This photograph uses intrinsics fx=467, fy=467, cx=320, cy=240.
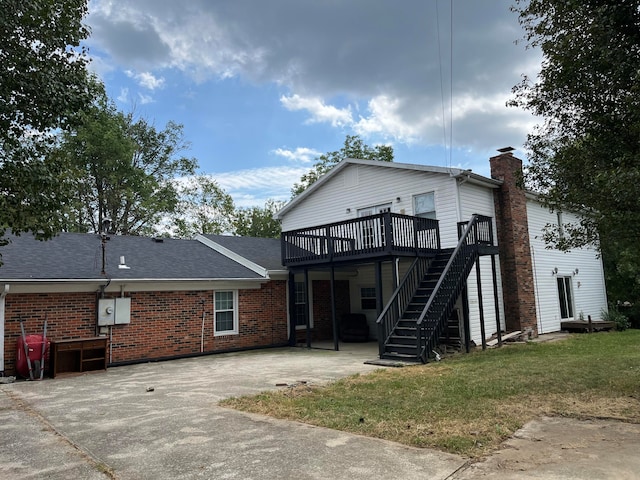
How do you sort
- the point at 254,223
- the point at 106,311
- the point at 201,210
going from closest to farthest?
the point at 106,311, the point at 201,210, the point at 254,223

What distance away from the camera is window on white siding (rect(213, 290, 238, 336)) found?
1422 cm

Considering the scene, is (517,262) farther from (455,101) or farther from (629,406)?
(629,406)

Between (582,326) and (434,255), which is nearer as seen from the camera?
(434,255)

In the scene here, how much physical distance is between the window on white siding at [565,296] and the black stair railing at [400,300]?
291 inches

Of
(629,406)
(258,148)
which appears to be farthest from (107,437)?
(258,148)

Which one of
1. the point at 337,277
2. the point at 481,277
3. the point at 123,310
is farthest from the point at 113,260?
the point at 481,277

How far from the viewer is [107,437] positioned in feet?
18.0

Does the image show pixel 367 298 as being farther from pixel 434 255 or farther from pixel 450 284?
pixel 450 284

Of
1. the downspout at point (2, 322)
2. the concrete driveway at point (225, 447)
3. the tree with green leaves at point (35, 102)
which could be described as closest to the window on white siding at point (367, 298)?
the concrete driveway at point (225, 447)

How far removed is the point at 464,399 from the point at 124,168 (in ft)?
87.9

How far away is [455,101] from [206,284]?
9.19 m

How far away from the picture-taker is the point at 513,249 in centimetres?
1484

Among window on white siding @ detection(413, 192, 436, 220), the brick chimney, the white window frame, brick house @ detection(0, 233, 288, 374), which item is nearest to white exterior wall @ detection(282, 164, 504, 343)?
window on white siding @ detection(413, 192, 436, 220)

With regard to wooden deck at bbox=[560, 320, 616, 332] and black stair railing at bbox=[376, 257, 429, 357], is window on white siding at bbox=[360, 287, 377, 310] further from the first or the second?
wooden deck at bbox=[560, 320, 616, 332]
